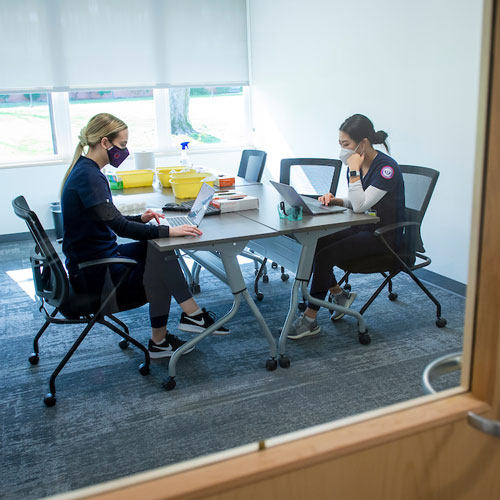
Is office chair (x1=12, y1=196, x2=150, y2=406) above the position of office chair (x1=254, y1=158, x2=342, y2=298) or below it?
below

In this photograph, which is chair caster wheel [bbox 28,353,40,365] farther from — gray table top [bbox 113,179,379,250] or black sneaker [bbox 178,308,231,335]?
gray table top [bbox 113,179,379,250]

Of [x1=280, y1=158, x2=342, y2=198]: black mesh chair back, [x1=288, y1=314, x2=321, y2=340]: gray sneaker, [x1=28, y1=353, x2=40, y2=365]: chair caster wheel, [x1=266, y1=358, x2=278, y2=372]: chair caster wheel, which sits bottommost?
[x1=28, y1=353, x2=40, y2=365]: chair caster wheel

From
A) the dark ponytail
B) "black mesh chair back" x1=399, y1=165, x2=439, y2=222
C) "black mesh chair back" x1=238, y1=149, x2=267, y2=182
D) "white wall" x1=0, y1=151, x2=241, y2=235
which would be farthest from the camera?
"white wall" x1=0, y1=151, x2=241, y2=235

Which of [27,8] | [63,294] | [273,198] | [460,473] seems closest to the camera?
[460,473]

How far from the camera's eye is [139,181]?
3385 mm

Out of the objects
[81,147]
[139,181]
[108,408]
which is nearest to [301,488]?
[108,408]

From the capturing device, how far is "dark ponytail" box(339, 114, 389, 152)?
255 cm

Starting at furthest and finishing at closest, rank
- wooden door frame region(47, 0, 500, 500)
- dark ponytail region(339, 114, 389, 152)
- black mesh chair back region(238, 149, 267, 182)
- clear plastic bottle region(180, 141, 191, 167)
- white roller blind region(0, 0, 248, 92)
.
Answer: white roller blind region(0, 0, 248, 92) → black mesh chair back region(238, 149, 267, 182) → clear plastic bottle region(180, 141, 191, 167) → dark ponytail region(339, 114, 389, 152) → wooden door frame region(47, 0, 500, 500)

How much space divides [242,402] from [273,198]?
1.21 metres

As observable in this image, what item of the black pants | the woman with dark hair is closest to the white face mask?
the woman with dark hair

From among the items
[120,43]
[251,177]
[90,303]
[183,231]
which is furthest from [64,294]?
[120,43]

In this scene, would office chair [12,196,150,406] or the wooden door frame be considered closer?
the wooden door frame

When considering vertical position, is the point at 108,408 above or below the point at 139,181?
below

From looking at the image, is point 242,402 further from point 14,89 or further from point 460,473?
point 14,89
